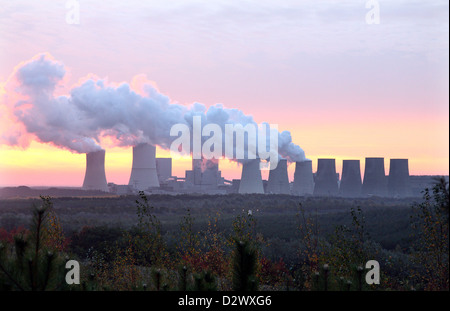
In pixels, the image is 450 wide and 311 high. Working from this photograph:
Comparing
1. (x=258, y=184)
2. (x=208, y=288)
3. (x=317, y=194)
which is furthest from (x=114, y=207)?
(x=208, y=288)

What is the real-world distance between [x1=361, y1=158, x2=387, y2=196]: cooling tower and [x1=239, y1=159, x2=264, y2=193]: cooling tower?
43.2 feet

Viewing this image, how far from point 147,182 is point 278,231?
23.4 m

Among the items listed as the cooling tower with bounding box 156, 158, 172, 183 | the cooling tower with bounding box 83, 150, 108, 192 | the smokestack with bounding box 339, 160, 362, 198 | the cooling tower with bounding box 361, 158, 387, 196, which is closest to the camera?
the cooling tower with bounding box 83, 150, 108, 192

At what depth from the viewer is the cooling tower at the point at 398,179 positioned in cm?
6050

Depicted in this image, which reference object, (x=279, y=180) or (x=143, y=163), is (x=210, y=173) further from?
(x=143, y=163)

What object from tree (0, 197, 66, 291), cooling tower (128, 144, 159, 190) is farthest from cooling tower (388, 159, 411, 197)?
tree (0, 197, 66, 291)

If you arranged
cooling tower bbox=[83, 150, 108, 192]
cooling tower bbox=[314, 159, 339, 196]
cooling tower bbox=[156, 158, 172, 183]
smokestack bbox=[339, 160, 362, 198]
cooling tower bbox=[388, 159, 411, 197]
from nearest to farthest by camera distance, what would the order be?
cooling tower bbox=[83, 150, 108, 192] < cooling tower bbox=[314, 159, 339, 196] < cooling tower bbox=[388, 159, 411, 197] < smokestack bbox=[339, 160, 362, 198] < cooling tower bbox=[156, 158, 172, 183]

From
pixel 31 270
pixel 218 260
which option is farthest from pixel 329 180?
pixel 31 270

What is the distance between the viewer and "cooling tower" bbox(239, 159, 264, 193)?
2181 inches

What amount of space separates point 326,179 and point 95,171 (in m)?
26.0

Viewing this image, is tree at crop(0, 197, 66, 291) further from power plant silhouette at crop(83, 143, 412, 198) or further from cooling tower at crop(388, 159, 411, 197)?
cooling tower at crop(388, 159, 411, 197)

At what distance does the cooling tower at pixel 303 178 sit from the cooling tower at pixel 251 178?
7547mm

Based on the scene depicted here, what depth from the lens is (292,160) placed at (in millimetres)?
62500
